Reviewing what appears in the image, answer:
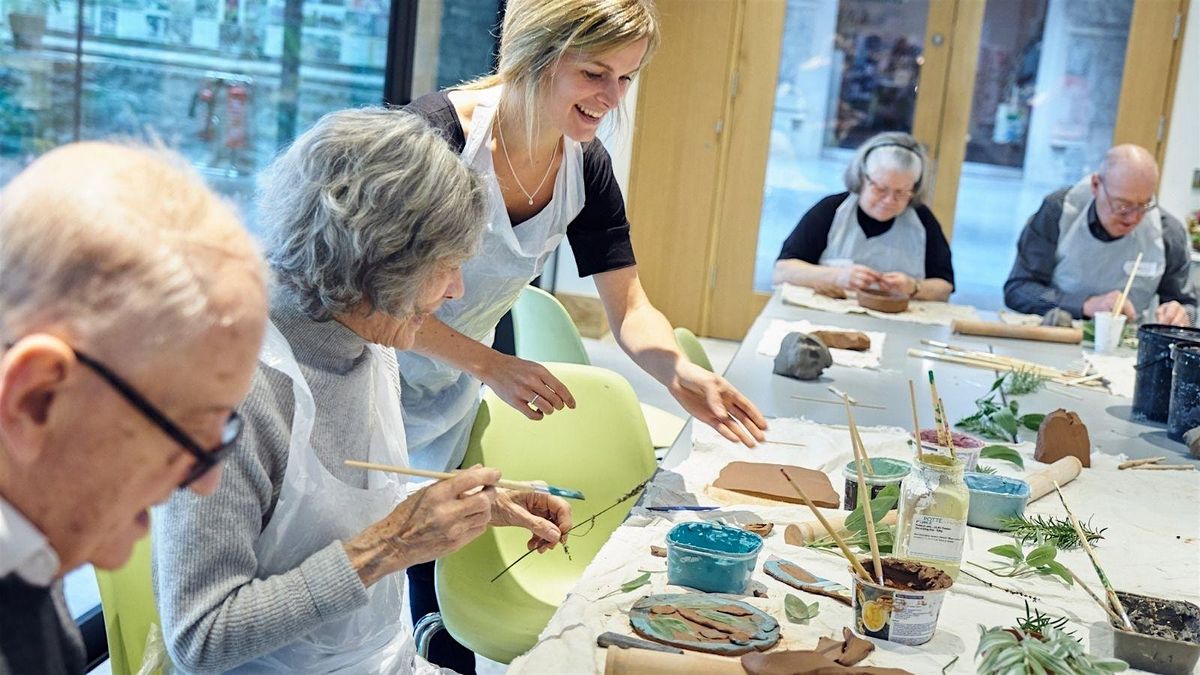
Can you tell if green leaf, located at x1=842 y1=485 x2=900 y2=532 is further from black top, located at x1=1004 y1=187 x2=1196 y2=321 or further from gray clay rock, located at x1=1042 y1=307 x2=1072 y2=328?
black top, located at x1=1004 y1=187 x2=1196 y2=321

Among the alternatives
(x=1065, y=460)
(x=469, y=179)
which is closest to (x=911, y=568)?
(x=469, y=179)

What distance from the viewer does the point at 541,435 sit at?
2.40 m

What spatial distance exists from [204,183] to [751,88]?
239 inches

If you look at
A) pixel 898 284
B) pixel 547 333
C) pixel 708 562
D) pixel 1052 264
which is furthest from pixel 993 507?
pixel 1052 264

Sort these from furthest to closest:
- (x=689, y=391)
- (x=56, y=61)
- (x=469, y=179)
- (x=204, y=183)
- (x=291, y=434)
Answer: (x=56, y=61) → (x=689, y=391) → (x=469, y=179) → (x=291, y=434) → (x=204, y=183)

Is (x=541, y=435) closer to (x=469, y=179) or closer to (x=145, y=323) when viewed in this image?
(x=469, y=179)

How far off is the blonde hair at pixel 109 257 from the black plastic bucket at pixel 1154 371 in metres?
2.42

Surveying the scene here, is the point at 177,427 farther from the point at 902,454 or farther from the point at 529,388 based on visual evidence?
the point at 902,454

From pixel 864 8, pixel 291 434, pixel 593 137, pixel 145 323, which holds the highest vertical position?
pixel 864 8

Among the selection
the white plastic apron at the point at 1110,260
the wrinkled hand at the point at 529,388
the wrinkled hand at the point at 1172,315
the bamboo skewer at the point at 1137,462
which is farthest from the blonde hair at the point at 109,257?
the white plastic apron at the point at 1110,260

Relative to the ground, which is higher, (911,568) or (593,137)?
(593,137)

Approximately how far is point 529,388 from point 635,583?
24.0 inches

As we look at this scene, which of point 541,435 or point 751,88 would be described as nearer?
point 541,435

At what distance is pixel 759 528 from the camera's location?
6.09 feet
